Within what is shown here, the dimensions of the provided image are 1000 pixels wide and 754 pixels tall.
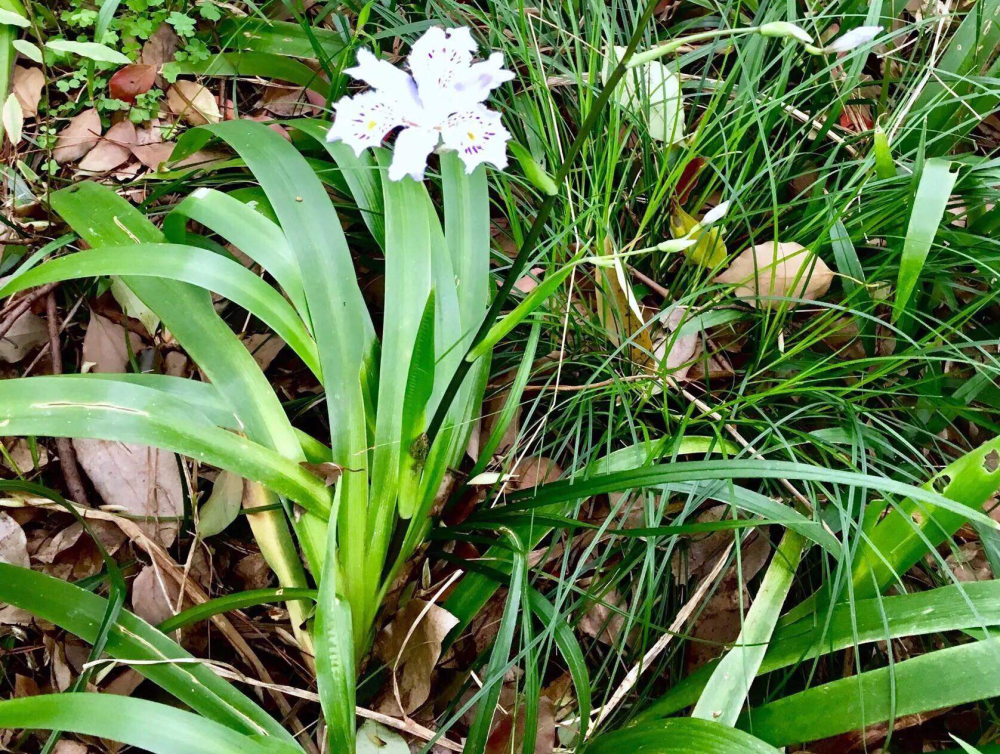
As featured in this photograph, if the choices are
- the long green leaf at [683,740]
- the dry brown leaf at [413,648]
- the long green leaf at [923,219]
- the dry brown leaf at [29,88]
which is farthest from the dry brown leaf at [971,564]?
the dry brown leaf at [29,88]

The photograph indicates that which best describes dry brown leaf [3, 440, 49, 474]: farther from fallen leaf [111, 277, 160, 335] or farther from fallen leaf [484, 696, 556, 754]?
fallen leaf [484, 696, 556, 754]

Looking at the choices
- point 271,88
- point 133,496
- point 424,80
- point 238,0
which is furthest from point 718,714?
point 238,0

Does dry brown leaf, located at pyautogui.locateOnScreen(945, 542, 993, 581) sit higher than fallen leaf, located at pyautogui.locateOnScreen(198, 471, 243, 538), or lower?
lower

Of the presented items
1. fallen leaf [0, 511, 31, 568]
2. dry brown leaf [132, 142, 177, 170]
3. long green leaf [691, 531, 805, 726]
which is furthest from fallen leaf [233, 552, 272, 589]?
dry brown leaf [132, 142, 177, 170]

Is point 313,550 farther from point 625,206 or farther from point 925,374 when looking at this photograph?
point 925,374

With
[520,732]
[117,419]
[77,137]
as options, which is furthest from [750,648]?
[77,137]
